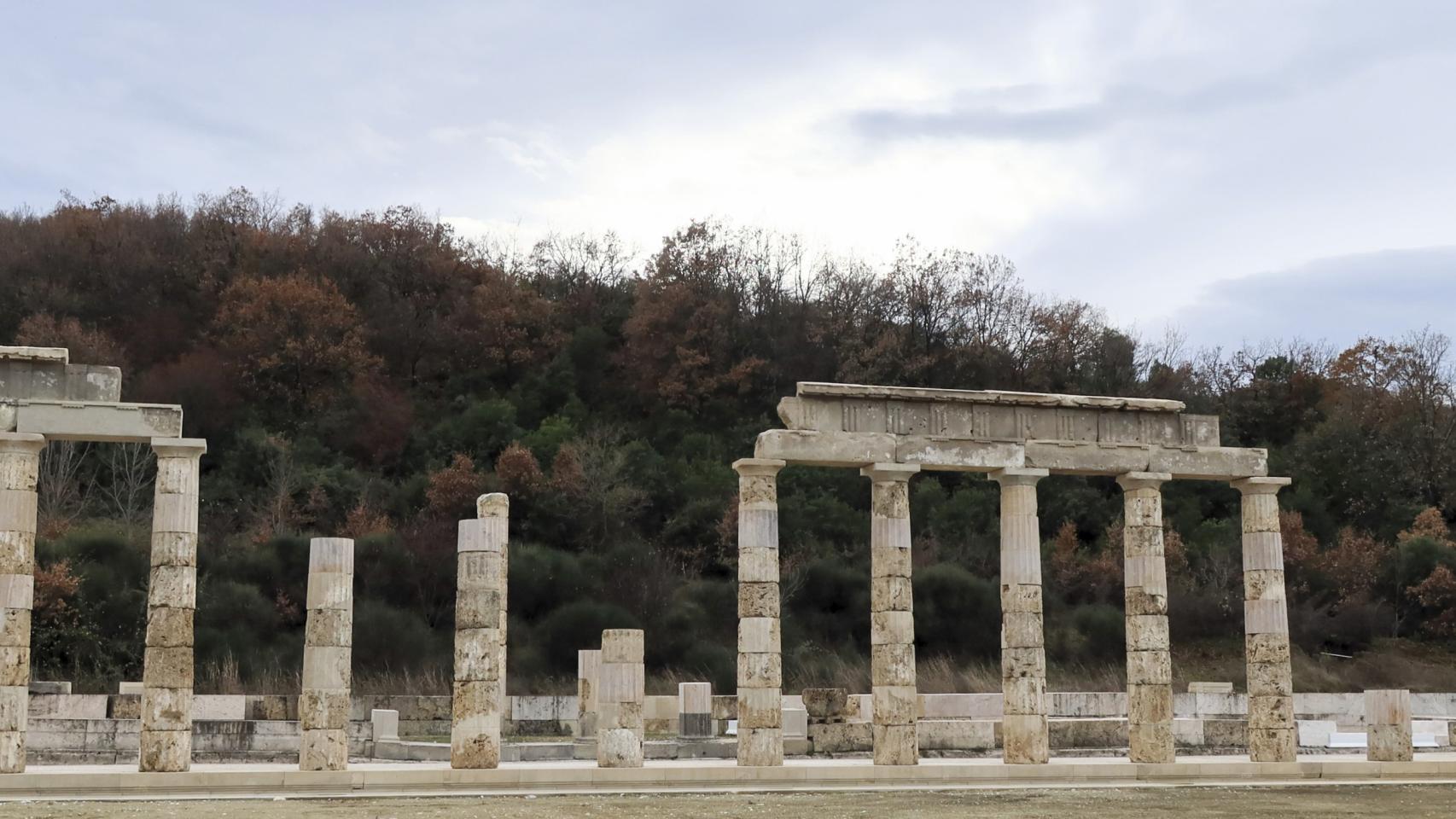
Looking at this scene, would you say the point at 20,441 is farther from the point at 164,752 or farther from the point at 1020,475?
the point at 1020,475

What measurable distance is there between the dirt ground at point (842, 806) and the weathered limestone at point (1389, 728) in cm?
311

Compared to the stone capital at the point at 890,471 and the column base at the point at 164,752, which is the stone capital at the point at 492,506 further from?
the stone capital at the point at 890,471

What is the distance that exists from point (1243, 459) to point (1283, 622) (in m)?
2.73

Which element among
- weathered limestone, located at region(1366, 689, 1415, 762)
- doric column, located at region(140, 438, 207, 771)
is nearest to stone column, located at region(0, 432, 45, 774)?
doric column, located at region(140, 438, 207, 771)

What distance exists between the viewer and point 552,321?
198 feet

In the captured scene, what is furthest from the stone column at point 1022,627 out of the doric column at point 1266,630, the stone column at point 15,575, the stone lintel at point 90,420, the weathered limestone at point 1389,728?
the stone column at point 15,575

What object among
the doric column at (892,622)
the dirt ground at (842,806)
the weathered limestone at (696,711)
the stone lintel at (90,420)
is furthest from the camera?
the weathered limestone at (696,711)

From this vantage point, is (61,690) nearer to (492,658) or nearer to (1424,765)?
(492,658)

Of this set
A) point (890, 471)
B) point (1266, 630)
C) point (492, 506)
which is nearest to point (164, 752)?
point (492, 506)

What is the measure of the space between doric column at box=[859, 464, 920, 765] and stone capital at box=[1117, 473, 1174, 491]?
3732 mm

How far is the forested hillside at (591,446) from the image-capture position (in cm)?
4619

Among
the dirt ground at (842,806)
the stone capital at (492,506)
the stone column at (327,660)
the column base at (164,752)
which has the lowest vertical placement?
the dirt ground at (842,806)

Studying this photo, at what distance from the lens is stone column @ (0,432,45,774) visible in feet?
72.2

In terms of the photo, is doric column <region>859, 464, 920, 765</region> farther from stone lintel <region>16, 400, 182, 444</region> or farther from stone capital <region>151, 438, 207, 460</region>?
stone lintel <region>16, 400, 182, 444</region>
